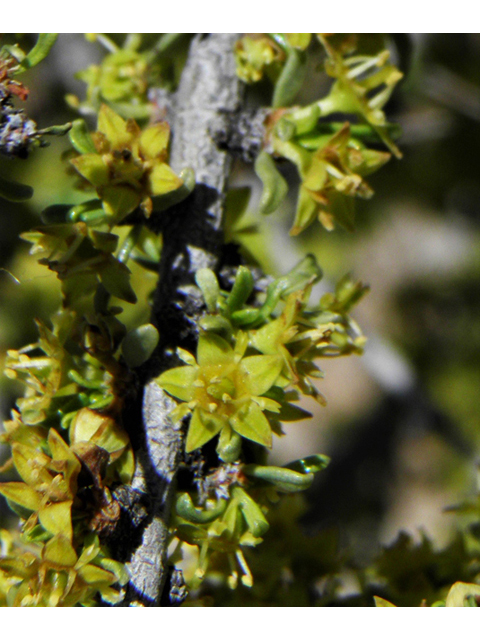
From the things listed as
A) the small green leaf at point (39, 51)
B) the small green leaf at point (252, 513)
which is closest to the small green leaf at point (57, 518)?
the small green leaf at point (252, 513)

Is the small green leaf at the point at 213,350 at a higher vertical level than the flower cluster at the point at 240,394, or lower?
higher

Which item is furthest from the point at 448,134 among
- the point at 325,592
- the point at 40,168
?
the point at 325,592

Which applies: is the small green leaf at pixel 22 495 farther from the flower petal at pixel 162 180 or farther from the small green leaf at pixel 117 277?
the flower petal at pixel 162 180

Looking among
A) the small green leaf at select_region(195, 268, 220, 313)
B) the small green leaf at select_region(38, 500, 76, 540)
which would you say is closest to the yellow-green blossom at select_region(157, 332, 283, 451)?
the small green leaf at select_region(195, 268, 220, 313)

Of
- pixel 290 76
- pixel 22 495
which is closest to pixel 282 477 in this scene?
pixel 22 495

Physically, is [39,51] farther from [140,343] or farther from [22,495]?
[22,495]

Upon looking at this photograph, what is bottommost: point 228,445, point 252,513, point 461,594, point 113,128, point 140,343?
point 461,594
